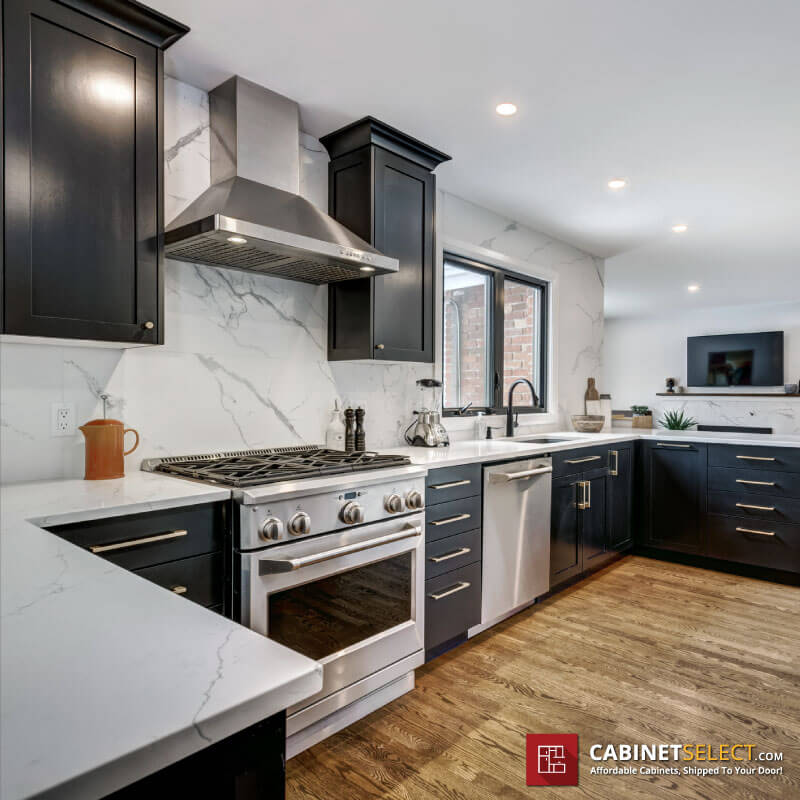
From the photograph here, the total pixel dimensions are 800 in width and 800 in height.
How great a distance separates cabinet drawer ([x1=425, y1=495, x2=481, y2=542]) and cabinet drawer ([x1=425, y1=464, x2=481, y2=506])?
29 millimetres

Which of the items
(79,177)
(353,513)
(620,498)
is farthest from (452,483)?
(620,498)

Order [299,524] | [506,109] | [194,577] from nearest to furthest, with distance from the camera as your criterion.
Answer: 1. [194,577]
2. [299,524]
3. [506,109]

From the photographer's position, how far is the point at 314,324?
9.22ft

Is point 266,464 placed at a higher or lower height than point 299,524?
higher

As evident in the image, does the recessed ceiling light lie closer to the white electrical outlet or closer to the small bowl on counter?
the white electrical outlet

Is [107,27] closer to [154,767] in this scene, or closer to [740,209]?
[154,767]

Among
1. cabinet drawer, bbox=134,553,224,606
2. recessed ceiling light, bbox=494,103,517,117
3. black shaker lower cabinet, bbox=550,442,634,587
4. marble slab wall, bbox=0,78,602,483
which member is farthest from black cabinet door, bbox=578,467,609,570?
cabinet drawer, bbox=134,553,224,606

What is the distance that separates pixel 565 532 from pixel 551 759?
1.65 metres

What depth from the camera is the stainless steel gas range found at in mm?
1793

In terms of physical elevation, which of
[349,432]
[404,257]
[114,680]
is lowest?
[114,680]

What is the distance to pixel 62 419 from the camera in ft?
6.58

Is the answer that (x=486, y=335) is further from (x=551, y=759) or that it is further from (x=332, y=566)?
(x=551, y=759)

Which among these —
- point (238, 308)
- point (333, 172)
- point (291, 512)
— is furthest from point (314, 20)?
point (291, 512)

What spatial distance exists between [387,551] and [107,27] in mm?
1972
